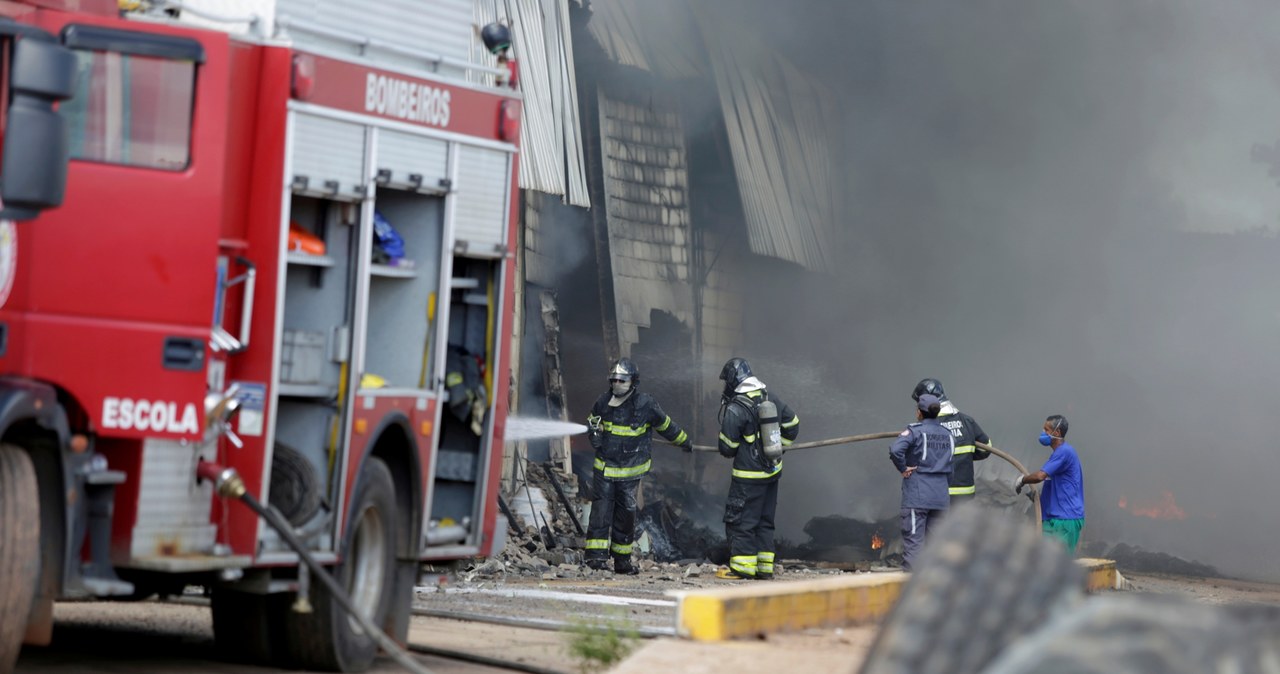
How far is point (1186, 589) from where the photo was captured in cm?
1839

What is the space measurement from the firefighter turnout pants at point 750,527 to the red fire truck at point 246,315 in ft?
25.3

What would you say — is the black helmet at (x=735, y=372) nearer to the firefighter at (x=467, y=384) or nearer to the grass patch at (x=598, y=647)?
the firefighter at (x=467, y=384)

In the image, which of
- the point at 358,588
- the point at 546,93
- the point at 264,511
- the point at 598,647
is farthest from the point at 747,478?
the point at 264,511

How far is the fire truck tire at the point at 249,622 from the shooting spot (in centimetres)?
806

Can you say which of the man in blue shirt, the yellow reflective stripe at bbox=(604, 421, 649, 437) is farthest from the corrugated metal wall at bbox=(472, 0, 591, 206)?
the man in blue shirt

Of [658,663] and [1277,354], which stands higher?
[1277,354]

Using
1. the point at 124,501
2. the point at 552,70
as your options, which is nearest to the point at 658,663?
the point at 124,501

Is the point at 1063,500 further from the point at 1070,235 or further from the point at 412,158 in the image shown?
the point at 1070,235

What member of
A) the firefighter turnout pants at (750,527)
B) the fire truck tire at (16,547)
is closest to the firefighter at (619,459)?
the firefighter turnout pants at (750,527)

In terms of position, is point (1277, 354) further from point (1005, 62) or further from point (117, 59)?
point (117, 59)

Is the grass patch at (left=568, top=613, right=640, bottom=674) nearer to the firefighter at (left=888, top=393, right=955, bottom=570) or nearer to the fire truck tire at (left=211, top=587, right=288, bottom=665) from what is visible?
the fire truck tire at (left=211, top=587, right=288, bottom=665)

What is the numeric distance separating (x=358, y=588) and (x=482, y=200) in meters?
1.88

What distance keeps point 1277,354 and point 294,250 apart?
24035 millimetres

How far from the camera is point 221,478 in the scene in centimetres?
695
